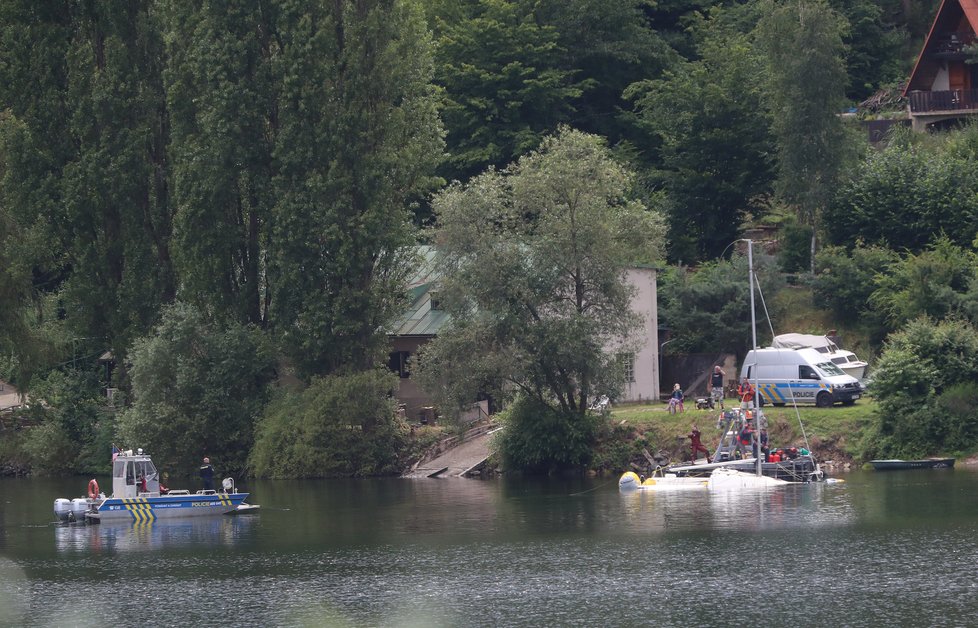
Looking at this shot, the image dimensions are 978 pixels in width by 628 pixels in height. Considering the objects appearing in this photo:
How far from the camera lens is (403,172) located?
59.6 metres

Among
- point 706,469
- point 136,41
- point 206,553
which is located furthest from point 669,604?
point 136,41

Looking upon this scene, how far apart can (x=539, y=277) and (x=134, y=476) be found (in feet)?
54.4

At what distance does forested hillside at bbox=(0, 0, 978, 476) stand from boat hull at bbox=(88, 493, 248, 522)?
30.0 feet

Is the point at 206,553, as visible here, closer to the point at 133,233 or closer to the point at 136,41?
the point at 133,233

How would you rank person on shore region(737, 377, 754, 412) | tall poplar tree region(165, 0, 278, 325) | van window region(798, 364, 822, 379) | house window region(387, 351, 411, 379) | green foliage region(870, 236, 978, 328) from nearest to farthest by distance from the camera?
person on shore region(737, 377, 754, 412) → van window region(798, 364, 822, 379) → green foliage region(870, 236, 978, 328) → tall poplar tree region(165, 0, 278, 325) → house window region(387, 351, 411, 379)

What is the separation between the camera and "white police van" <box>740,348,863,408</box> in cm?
5622

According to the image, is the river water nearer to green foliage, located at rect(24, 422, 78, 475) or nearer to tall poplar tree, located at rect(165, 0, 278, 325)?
tall poplar tree, located at rect(165, 0, 278, 325)

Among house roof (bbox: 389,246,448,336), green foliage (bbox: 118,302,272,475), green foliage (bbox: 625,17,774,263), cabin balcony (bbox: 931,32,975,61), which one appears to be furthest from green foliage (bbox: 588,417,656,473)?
cabin balcony (bbox: 931,32,975,61)

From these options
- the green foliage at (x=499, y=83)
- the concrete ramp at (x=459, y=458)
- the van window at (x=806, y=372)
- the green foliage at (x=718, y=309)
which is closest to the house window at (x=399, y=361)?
the concrete ramp at (x=459, y=458)

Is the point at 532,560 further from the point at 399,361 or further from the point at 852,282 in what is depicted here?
the point at 399,361

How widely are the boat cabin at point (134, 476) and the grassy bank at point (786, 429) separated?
18.1m

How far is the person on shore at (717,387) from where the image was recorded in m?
57.5

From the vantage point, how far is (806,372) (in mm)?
56469

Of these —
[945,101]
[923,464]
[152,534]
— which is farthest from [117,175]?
[945,101]
